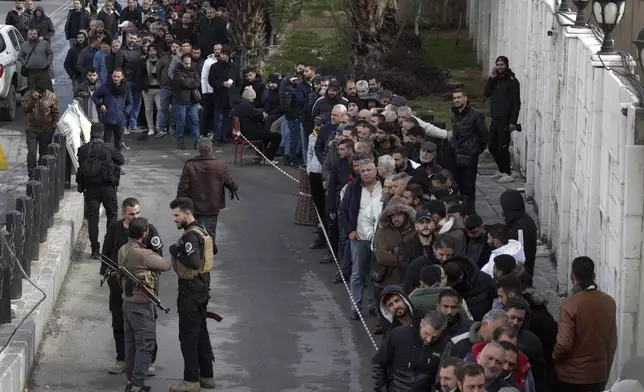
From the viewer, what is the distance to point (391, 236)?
14.0 meters

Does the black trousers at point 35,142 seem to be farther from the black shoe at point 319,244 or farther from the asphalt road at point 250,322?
the black shoe at point 319,244

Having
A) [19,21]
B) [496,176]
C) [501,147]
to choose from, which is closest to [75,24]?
[19,21]

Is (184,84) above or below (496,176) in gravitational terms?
above

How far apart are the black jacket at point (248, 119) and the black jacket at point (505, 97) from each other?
152 inches

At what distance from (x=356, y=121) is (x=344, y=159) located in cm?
215

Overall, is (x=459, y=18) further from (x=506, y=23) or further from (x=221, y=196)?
(x=221, y=196)

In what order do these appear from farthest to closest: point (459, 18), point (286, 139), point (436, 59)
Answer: point (459, 18) → point (436, 59) → point (286, 139)

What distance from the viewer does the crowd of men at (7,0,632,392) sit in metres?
10.9

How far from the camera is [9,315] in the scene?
14.0 metres

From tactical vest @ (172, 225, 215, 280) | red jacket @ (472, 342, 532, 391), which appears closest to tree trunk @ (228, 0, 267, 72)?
tactical vest @ (172, 225, 215, 280)

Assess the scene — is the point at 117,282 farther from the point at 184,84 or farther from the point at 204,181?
the point at 184,84

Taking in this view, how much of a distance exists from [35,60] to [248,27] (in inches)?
178

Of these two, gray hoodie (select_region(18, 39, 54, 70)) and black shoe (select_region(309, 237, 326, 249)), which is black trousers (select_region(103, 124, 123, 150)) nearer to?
gray hoodie (select_region(18, 39, 54, 70))

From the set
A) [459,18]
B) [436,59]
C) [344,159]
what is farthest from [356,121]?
[459,18]
